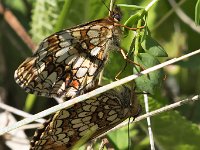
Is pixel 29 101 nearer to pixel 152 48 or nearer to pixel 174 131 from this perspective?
pixel 174 131

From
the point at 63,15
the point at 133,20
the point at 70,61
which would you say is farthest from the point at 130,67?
the point at 63,15

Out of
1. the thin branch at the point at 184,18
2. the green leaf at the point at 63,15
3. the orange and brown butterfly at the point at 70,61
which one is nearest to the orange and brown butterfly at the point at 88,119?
the orange and brown butterfly at the point at 70,61

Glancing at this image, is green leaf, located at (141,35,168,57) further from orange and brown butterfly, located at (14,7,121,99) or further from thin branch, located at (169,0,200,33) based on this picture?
thin branch, located at (169,0,200,33)

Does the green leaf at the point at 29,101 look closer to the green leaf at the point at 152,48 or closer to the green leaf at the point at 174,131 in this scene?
the green leaf at the point at 174,131

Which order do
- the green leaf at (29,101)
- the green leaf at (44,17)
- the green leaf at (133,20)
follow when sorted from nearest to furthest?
1. the green leaf at (133,20)
2. the green leaf at (44,17)
3. the green leaf at (29,101)

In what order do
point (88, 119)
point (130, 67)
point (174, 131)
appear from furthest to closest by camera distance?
point (174, 131)
point (130, 67)
point (88, 119)
